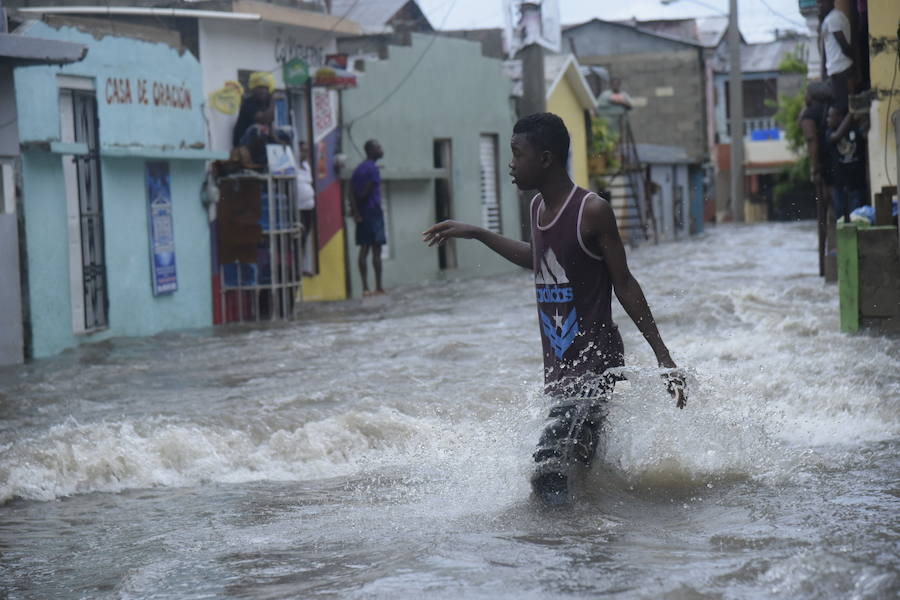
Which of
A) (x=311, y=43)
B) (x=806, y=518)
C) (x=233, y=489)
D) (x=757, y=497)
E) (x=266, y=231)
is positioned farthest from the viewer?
(x=311, y=43)

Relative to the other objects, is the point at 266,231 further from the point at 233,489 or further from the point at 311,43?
the point at 233,489

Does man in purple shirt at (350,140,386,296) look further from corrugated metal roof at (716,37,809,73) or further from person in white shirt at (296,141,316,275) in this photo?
corrugated metal roof at (716,37,809,73)

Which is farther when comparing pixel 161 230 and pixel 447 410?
pixel 161 230

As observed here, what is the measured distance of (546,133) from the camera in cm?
514

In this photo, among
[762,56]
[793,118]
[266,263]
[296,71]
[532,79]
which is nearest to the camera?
[266,263]

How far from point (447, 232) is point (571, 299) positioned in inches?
23.8

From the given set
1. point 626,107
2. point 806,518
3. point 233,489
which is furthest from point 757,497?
point 626,107

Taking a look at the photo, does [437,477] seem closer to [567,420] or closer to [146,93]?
[567,420]

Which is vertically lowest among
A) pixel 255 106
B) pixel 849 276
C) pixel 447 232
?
pixel 849 276

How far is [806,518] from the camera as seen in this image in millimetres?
5082

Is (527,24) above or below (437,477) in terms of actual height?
above

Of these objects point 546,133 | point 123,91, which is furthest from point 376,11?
point 546,133

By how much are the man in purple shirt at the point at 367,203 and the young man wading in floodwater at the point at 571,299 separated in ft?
39.6

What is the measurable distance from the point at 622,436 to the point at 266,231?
9818 mm
